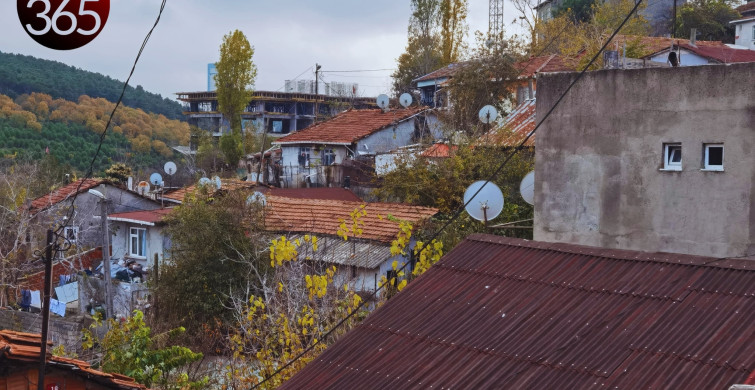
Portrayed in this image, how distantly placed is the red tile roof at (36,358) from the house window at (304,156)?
867 inches

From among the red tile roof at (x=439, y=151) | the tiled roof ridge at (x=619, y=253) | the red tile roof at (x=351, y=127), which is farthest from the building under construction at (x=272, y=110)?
the tiled roof ridge at (x=619, y=253)

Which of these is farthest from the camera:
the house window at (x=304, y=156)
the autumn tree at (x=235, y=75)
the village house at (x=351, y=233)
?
the autumn tree at (x=235, y=75)

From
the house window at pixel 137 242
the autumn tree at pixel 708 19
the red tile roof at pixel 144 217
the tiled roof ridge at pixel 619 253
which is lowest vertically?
the house window at pixel 137 242

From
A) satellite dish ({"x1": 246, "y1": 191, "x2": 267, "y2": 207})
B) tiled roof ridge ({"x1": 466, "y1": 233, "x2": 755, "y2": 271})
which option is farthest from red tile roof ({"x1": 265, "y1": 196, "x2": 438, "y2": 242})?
tiled roof ridge ({"x1": 466, "y1": 233, "x2": 755, "y2": 271})

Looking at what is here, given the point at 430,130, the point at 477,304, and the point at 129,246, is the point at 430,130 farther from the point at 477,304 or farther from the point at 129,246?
the point at 477,304

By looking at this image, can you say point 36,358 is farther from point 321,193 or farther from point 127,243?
point 321,193

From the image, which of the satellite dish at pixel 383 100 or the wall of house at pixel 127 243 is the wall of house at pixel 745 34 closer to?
the satellite dish at pixel 383 100

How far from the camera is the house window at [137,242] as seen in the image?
2608 cm

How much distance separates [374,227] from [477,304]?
12.4 meters

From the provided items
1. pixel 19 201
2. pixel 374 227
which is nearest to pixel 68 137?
pixel 19 201

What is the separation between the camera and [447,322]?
294 inches

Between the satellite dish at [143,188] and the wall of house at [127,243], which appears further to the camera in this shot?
the satellite dish at [143,188]

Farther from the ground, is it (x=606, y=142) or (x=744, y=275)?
(x=606, y=142)

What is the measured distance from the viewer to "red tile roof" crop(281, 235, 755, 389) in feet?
19.9
